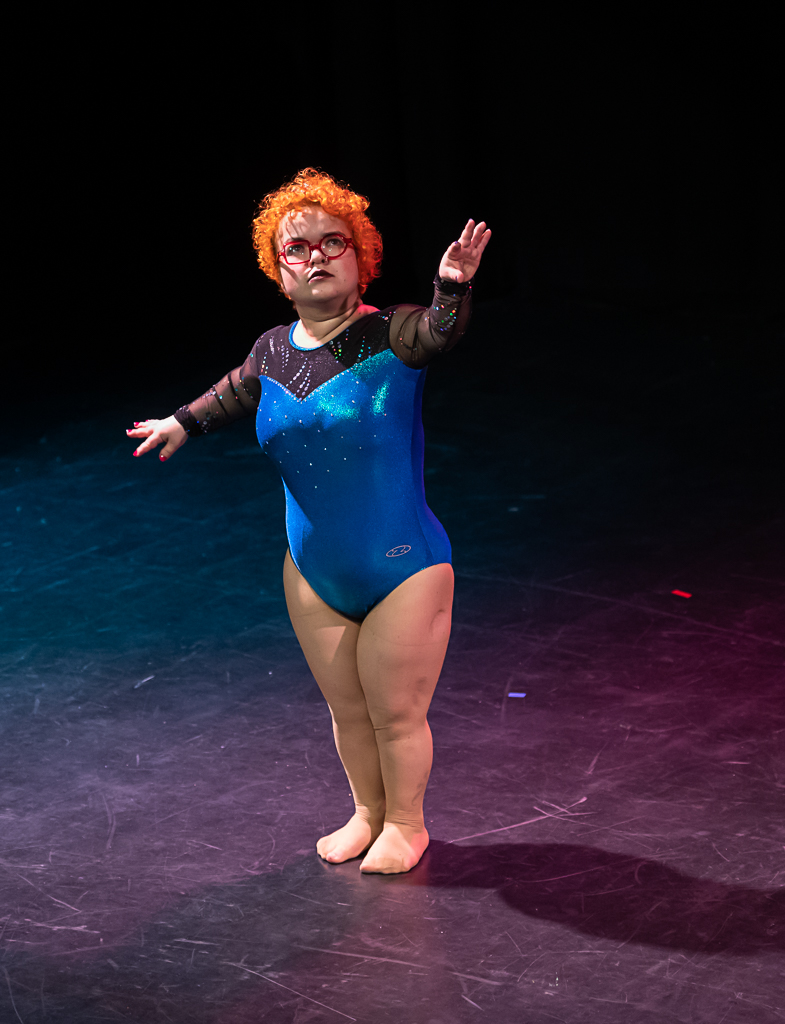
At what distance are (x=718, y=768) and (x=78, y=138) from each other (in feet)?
24.1

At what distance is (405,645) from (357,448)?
0.45m

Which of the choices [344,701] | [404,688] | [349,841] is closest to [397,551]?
[404,688]

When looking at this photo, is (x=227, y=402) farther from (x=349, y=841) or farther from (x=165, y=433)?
(x=349, y=841)

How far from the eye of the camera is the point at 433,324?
280 centimetres

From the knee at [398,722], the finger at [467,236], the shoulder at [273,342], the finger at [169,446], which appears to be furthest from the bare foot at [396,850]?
the finger at [467,236]

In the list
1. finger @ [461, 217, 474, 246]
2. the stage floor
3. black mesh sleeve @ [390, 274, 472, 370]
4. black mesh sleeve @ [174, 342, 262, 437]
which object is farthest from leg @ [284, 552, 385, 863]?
finger @ [461, 217, 474, 246]

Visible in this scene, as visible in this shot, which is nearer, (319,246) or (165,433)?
(319,246)

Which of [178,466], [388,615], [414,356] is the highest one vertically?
[414,356]

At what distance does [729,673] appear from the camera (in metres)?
4.03

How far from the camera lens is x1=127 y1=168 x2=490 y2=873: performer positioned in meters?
2.90

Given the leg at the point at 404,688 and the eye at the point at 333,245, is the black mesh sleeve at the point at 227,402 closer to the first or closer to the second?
the eye at the point at 333,245

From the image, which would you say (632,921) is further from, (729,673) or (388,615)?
(729,673)

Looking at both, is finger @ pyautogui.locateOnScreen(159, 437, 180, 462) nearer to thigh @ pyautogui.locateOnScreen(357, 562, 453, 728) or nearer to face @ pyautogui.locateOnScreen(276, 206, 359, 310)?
face @ pyautogui.locateOnScreen(276, 206, 359, 310)

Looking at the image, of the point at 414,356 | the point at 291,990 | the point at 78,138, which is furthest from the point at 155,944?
the point at 78,138
